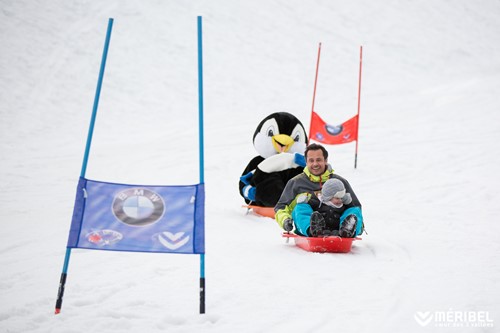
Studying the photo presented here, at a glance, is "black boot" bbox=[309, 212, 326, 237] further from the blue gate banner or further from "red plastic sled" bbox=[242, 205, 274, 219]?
"red plastic sled" bbox=[242, 205, 274, 219]

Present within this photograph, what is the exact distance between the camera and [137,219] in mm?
3611

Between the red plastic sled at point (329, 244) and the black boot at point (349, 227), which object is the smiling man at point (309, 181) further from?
the black boot at point (349, 227)

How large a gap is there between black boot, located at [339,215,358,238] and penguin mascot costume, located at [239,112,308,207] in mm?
2253

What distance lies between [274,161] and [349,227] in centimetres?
252

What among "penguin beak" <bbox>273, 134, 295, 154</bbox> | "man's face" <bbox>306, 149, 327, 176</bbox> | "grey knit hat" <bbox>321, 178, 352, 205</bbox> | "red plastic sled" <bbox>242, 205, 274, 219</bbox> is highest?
"penguin beak" <bbox>273, 134, 295, 154</bbox>

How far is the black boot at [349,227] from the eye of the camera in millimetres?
5133

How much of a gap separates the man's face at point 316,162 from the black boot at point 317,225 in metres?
0.64

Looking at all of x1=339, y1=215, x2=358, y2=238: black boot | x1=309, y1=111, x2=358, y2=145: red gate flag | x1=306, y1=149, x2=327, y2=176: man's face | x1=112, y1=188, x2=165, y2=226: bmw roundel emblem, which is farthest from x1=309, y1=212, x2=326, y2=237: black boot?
x1=309, y1=111, x2=358, y2=145: red gate flag

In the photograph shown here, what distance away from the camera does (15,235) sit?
20.1 feet

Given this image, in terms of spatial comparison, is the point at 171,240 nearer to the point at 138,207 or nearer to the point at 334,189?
the point at 138,207

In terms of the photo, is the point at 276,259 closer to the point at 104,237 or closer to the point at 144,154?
the point at 104,237

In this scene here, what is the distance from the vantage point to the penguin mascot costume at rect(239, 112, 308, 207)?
7.50m

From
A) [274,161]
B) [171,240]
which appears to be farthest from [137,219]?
[274,161]

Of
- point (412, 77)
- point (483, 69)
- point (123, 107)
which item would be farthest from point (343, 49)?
point (123, 107)
